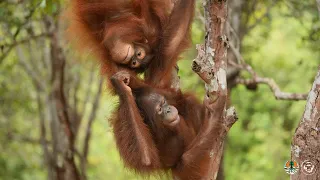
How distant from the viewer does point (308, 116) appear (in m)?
3.48

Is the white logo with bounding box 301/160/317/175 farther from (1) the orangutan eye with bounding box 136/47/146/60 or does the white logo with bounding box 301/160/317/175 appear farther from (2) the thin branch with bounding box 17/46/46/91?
(2) the thin branch with bounding box 17/46/46/91

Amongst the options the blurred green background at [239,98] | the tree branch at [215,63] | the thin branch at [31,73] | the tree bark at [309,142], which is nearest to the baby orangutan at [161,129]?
the tree branch at [215,63]

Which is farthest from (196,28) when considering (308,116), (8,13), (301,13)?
(308,116)

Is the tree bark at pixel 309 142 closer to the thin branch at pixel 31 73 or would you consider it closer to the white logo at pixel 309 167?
the white logo at pixel 309 167

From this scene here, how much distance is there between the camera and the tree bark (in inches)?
135

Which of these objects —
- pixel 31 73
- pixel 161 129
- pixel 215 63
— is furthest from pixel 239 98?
pixel 215 63

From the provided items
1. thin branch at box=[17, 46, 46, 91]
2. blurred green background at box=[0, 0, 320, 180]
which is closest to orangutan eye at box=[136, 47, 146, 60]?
blurred green background at box=[0, 0, 320, 180]

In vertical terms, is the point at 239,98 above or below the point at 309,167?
below

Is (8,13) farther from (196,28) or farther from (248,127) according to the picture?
(248,127)

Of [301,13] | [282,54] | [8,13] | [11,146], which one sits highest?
[8,13]

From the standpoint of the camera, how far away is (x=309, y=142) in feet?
11.3

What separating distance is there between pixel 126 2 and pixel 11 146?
535 cm

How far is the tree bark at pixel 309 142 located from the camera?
3438mm

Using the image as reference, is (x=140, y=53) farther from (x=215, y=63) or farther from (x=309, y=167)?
(x=309, y=167)
